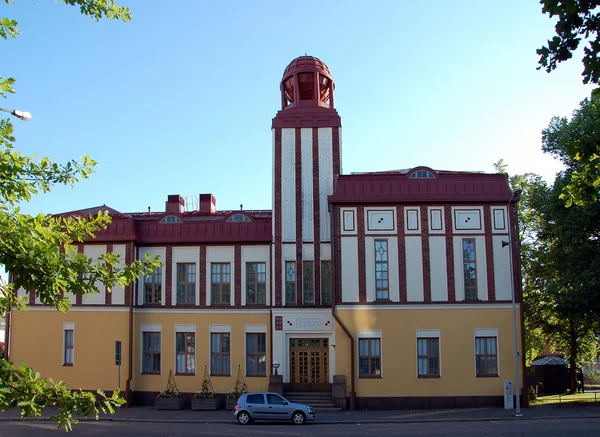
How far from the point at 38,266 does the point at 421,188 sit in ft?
84.8

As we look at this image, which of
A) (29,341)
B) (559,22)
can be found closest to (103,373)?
(29,341)

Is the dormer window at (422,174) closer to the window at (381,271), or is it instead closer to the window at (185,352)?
the window at (381,271)

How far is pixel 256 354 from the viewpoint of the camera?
108ft

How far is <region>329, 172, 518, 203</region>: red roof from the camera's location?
→ 30875mm

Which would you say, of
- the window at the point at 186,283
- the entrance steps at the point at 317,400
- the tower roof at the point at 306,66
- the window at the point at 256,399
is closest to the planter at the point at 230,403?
the entrance steps at the point at 317,400

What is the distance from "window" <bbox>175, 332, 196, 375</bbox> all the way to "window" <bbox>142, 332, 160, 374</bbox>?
106 cm

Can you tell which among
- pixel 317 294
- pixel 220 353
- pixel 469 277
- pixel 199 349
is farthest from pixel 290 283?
pixel 469 277

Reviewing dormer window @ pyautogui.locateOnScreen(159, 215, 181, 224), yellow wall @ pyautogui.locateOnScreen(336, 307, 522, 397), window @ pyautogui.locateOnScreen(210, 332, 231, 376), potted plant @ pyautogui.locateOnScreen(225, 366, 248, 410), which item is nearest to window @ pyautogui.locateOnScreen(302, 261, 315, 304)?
yellow wall @ pyautogui.locateOnScreen(336, 307, 522, 397)

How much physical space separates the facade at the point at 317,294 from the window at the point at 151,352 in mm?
82

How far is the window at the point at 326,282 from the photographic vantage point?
32188 millimetres

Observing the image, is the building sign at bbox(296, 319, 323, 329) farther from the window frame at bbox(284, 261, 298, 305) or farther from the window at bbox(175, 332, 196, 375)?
the window at bbox(175, 332, 196, 375)

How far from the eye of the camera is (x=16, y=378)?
23.5 ft

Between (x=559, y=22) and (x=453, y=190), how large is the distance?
883 inches

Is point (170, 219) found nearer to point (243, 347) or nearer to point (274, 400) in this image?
point (243, 347)
